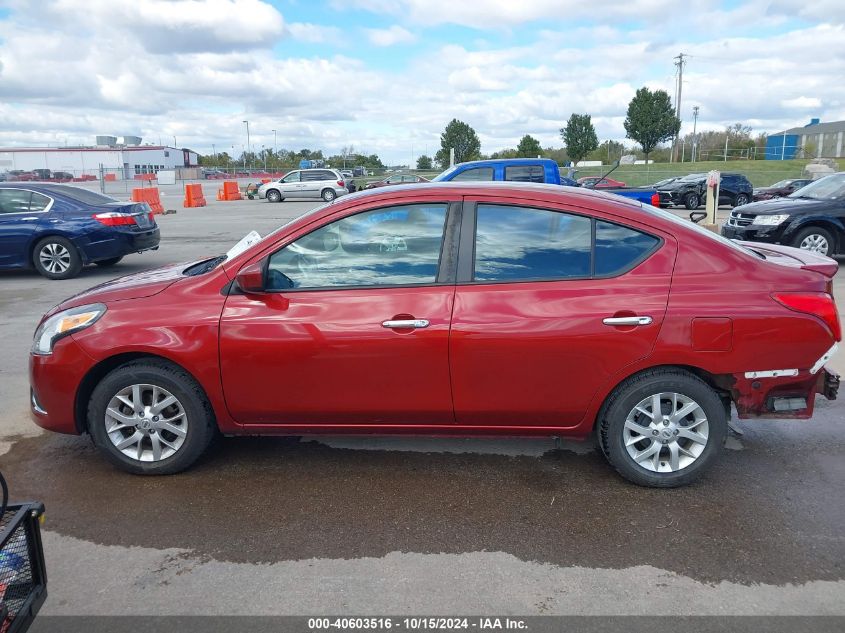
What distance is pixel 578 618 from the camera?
113 inches

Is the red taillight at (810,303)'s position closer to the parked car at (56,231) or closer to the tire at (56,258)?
the parked car at (56,231)

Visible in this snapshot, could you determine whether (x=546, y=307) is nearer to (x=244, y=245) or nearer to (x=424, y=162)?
(x=244, y=245)

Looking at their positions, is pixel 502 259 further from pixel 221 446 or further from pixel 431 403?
pixel 221 446

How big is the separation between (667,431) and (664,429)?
0.02 m

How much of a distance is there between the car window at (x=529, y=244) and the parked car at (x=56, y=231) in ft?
28.9

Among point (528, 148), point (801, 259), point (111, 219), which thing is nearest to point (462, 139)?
point (528, 148)

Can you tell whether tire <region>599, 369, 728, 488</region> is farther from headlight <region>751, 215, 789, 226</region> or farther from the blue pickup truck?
the blue pickup truck

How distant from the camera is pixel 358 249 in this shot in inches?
158

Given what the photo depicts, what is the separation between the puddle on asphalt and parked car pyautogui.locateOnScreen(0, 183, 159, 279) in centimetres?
715

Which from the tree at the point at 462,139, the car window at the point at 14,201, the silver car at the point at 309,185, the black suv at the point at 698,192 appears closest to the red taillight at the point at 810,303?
the car window at the point at 14,201

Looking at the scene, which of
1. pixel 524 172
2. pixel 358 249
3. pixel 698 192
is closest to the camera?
pixel 358 249

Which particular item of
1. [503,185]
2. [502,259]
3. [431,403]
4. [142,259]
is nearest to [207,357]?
[431,403]

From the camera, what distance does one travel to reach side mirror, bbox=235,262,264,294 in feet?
12.6

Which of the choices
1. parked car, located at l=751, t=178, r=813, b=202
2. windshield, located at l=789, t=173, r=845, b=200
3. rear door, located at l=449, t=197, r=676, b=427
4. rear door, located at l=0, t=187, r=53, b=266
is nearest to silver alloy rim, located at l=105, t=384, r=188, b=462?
rear door, located at l=449, t=197, r=676, b=427
